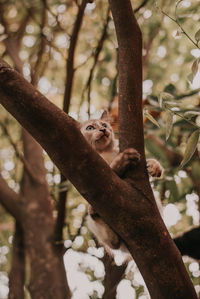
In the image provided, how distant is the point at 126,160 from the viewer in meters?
1.58

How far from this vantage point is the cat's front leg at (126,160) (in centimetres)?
160

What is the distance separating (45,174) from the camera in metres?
3.83

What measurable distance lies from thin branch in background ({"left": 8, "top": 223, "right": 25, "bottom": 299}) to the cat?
912mm

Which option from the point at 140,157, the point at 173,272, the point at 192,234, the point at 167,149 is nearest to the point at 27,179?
the point at 167,149

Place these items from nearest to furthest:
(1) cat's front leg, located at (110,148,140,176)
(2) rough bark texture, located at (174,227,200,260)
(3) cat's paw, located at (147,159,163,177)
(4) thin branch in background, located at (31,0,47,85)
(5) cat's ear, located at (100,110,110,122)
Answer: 1. (1) cat's front leg, located at (110,148,140,176)
2. (2) rough bark texture, located at (174,227,200,260)
3. (3) cat's paw, located at (147,159,163,177)
4. (5) cat's ear, located at (100,110,110,122)
5. (4) thin branch in background, located at (31,0,47,85)

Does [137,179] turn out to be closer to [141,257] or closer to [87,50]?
[141,257]

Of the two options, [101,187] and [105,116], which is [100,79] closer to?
[105,116]

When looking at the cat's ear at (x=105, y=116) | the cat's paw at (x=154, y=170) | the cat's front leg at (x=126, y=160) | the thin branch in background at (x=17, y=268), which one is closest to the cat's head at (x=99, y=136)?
the cat's ear at (x=105, y=116)

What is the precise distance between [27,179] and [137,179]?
2286mm

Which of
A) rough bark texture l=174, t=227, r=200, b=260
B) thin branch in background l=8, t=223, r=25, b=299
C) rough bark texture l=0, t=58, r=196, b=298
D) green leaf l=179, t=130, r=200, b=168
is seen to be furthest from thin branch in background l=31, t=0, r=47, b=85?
green leaf l=179, t=130, r=200, b=168

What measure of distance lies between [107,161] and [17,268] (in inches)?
53.6

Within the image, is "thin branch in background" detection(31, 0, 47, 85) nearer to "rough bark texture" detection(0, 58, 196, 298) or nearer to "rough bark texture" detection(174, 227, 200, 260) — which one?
"rough bark texture" detection(174, 227, 200, 260)

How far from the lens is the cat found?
1639 millimetres

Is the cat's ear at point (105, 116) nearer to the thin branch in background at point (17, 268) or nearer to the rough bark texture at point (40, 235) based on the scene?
Result: the rough bark texture at point (40, 235)
